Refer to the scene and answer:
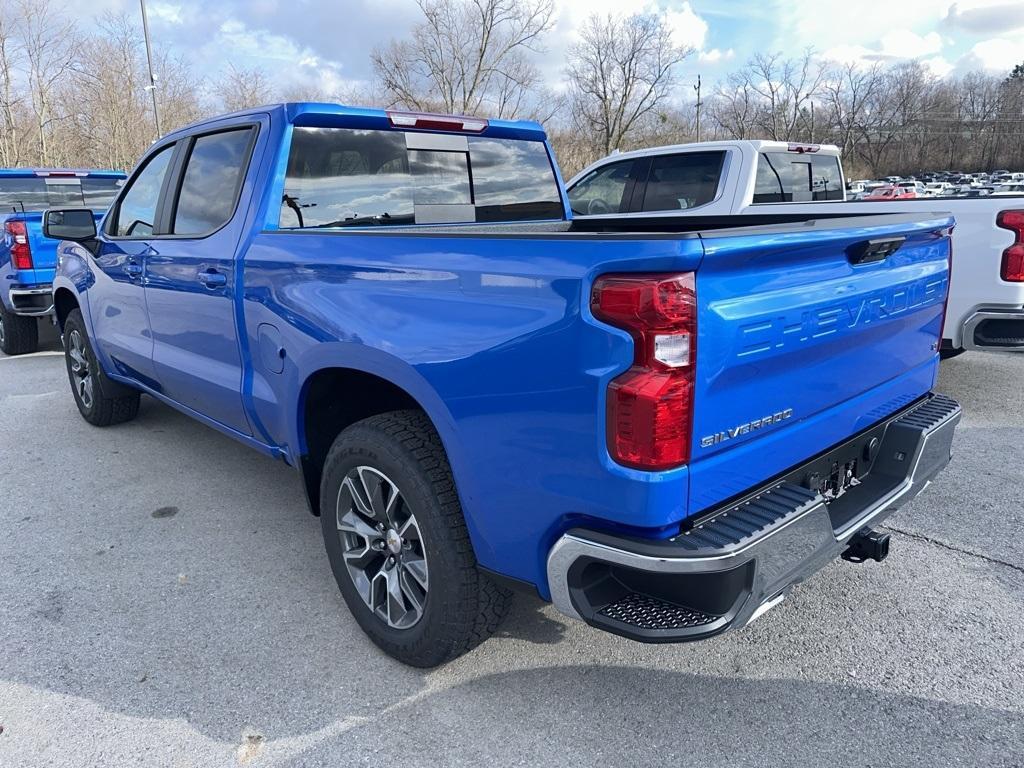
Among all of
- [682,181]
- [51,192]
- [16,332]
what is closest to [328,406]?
[682,181]

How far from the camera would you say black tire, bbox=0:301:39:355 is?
799cm

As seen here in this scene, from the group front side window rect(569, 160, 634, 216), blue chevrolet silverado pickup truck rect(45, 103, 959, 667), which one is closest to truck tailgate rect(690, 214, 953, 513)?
blue chevrolet silverado pickup truck rect(45, 103, 959, 667)

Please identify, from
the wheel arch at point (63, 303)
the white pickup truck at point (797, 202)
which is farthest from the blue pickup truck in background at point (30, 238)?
the white pickup truck at point (797, 202)

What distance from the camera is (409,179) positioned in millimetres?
3676

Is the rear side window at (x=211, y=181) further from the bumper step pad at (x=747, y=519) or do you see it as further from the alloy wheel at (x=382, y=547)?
the bumper step pad at (x=747, y=519)

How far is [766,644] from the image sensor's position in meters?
2.81

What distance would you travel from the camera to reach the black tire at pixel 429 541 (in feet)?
7.86

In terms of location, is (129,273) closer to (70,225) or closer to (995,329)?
(70,225)

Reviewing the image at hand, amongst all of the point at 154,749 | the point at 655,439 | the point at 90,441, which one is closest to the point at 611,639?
the point at 655,439

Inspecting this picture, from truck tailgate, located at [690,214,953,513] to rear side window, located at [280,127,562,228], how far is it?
6.60ft

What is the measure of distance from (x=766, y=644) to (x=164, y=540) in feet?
9.33

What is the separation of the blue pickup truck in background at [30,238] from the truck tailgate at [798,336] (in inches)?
263

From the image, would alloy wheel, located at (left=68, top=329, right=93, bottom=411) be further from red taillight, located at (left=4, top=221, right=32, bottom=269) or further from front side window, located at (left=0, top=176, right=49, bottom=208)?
front side window, located at (left=0, top=176, right=49, bottom=208)

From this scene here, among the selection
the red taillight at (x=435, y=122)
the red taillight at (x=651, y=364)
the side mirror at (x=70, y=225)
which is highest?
the red taillight at (x=435, y=122)
